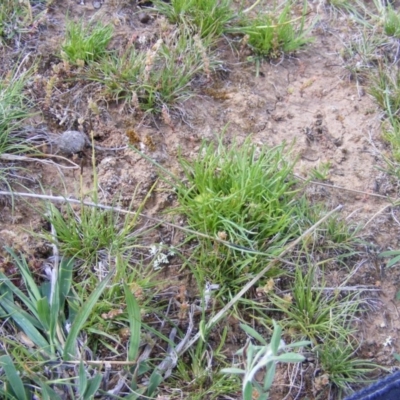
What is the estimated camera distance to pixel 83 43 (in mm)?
2350

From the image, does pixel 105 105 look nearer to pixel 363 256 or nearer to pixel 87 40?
pixel 87 40

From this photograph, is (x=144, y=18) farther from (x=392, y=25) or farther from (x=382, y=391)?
(x=382, y=391)

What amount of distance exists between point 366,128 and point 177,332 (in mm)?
1210

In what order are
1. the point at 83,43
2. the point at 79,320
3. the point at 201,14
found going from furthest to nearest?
the point at 201,14, the point at 83,43, the point at 79,320

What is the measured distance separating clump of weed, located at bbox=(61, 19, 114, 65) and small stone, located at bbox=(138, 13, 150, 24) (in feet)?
0.76

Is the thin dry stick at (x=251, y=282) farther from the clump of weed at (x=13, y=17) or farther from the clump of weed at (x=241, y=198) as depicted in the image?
the clump of weed at (x=13, y=17)

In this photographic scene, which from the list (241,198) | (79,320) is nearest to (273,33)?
(241,198)

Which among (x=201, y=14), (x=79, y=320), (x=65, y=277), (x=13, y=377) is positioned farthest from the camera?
(x=201, y=14)

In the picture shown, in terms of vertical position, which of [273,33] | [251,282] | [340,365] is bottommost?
[340,365]

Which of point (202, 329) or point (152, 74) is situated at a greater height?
point (152, 74)

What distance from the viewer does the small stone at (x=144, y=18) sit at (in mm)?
2629

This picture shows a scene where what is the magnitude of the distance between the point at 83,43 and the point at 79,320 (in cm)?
117

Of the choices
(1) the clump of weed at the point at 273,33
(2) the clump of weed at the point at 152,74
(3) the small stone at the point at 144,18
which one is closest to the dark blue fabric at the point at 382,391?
(2) the clump of weed at the point at 152,74

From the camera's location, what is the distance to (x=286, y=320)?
1914mm
